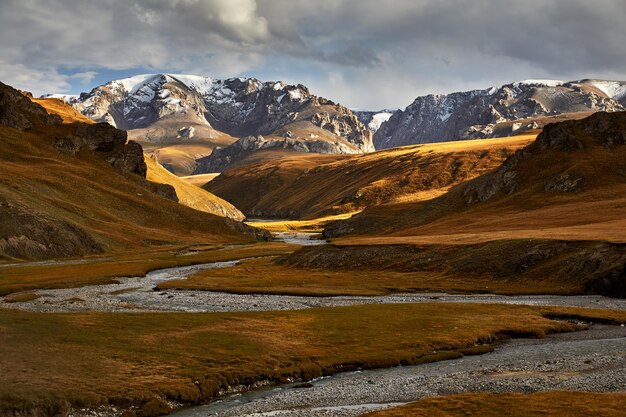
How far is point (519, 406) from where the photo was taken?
33.0m

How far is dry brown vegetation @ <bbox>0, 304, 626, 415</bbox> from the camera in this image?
1533 inches

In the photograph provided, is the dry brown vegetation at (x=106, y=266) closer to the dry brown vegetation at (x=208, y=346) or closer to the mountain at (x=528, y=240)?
the mountain at (x=528, y=240)

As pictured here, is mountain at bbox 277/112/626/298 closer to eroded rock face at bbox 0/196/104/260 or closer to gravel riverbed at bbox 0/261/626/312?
gravel riverbed at bbox 0/261/626/312

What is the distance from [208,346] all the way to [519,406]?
26.1 m

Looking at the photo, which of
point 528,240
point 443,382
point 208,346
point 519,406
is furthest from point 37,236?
point 519,406

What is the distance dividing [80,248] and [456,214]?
370 ft

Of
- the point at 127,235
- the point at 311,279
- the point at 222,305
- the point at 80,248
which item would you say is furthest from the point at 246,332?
the point at 127,235

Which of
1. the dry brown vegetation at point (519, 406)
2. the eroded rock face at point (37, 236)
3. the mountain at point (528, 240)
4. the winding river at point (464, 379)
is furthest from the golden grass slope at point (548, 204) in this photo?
the dry brown vegetation at point (519, 406)

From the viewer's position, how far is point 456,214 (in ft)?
632

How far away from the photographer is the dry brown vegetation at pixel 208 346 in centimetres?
3894

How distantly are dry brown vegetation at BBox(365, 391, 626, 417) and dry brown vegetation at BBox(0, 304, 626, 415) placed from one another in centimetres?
1339

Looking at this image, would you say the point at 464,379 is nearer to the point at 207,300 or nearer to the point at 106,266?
the point at 207,300

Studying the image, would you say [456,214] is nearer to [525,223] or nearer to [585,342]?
[525,223]

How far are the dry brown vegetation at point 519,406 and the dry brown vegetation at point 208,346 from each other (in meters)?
13.4
